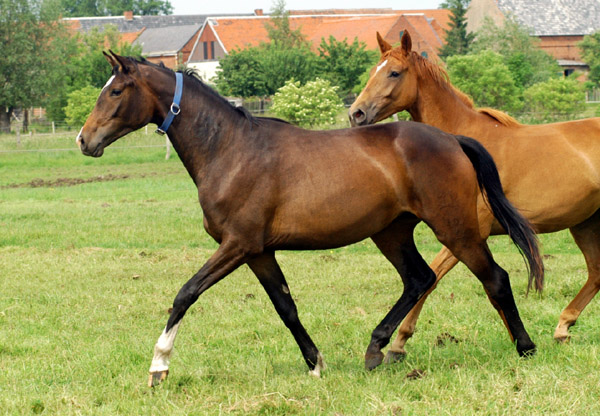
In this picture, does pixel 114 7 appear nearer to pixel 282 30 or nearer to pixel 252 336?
pixel 282 30

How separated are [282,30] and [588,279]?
49259mm

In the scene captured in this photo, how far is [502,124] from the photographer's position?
6.39 m

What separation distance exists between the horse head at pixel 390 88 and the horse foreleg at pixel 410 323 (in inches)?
57.3

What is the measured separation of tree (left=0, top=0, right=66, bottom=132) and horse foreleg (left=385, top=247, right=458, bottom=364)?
132ft

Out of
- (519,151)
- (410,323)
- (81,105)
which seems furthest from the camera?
(81,105)

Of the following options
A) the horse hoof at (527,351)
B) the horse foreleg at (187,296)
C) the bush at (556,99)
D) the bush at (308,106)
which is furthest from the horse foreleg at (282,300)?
the bush at (556,99)

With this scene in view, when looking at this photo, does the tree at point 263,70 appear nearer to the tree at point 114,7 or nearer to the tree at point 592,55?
the tree at point 592,55

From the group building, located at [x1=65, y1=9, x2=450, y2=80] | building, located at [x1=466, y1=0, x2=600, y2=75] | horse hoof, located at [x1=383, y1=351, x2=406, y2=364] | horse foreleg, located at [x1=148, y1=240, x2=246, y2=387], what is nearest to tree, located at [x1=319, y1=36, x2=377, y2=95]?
building, located at [x1=65, y1=9, x2=450, y2=80]

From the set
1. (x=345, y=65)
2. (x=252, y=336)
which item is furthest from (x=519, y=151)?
(x=345, y=65)

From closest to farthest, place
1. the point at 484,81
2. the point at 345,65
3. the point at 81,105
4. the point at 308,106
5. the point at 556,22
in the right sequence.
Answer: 1. the point at 484,81
2. the point at 308,106
3. the point at 81,105
4. the point at 345,65
5. the point at 556,22

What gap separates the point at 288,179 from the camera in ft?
16.3

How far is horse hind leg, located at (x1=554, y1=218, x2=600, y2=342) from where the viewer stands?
592cm

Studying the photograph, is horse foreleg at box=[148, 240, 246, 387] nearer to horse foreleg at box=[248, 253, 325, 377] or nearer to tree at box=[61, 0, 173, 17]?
horse foreleg at box=[248, 253, 325, 377]

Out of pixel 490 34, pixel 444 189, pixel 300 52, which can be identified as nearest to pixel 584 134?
pixel 444 189
